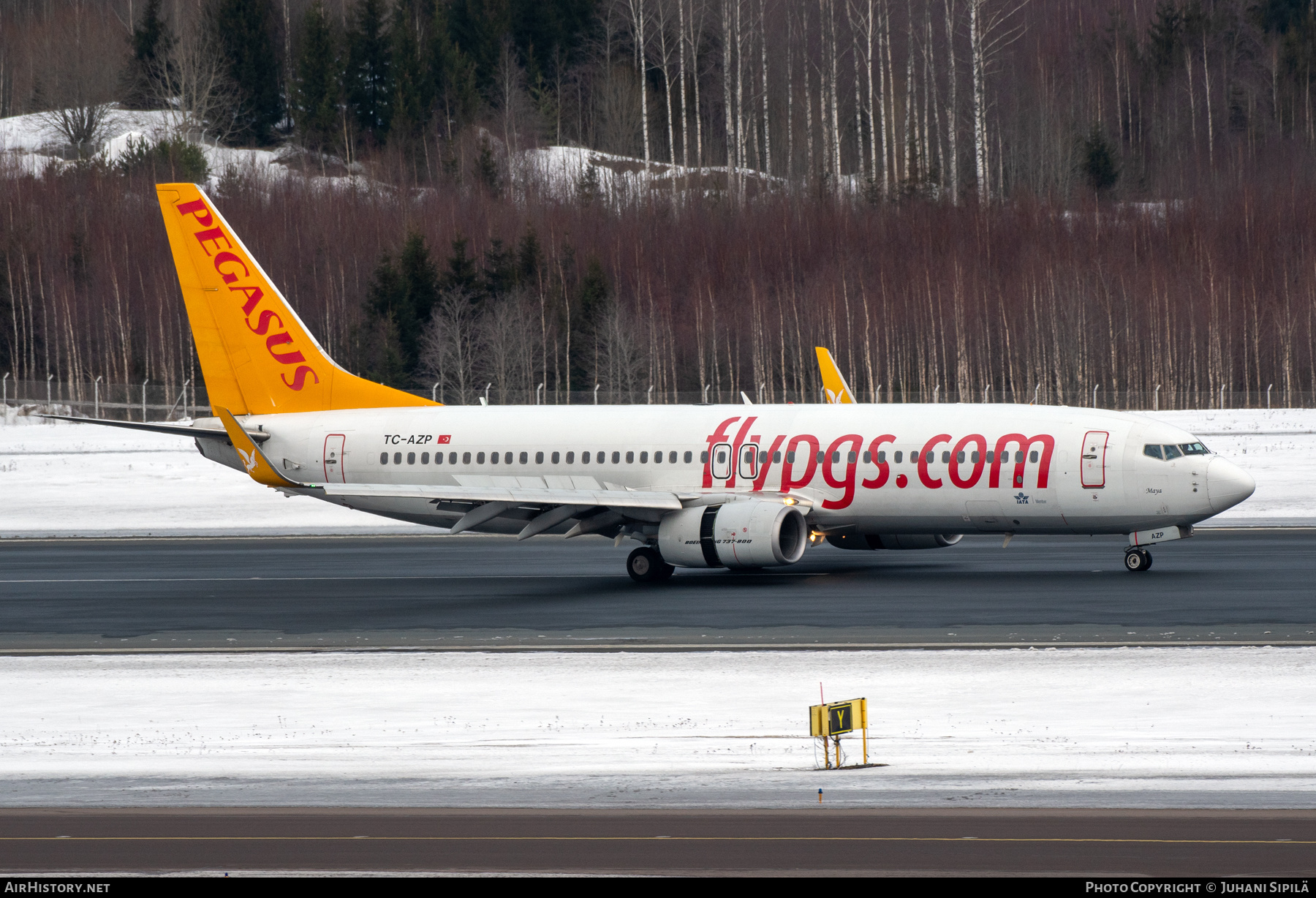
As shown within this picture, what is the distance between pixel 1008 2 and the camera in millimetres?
164625

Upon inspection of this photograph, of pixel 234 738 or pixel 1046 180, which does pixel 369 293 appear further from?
pixel 234 738

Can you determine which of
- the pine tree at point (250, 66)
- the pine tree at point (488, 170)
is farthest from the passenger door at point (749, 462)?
the pine tree at point (250, 66)

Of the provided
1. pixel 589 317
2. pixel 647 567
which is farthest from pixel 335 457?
A: pixel 589 317

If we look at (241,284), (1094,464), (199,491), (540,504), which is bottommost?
(540,504)

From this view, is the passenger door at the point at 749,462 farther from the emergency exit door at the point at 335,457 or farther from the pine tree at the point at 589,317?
the pine tree at the point at 589,317

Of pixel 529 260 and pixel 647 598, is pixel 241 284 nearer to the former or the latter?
pixel 647 598

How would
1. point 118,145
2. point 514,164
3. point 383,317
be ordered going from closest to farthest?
point 383,317 < point 514,164 < point 118,145

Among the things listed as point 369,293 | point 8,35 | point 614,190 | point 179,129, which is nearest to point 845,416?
point 369,293

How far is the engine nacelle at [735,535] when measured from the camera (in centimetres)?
3472

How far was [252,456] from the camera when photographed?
4056 cm

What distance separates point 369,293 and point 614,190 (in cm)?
3003

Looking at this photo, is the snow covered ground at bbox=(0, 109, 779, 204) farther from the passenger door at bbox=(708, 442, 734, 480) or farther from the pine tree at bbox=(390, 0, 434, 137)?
the passenger door at bbox=(708, 442, 734, 480)

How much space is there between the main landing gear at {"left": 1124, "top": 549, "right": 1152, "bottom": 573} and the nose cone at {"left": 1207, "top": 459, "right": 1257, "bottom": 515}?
6.62 feet

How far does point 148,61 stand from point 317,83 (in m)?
23.1
